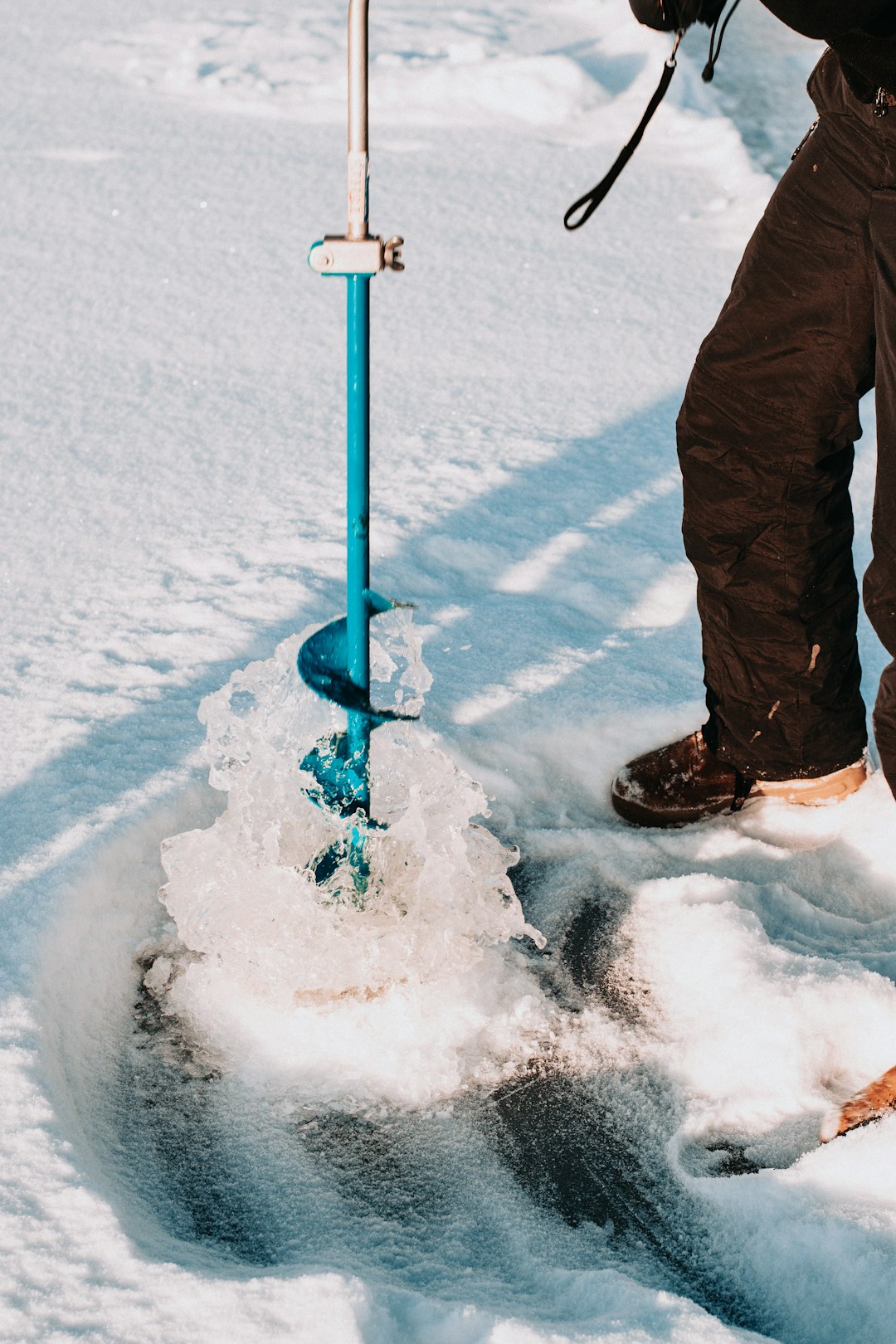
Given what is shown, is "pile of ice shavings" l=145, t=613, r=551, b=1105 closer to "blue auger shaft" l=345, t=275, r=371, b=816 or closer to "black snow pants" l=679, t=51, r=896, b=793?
"blue auger shaft" l=345, t=275, r=371, b=816

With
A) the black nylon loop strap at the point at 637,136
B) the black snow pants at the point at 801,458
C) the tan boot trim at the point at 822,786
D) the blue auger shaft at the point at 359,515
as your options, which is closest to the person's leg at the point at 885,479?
the black snow pants at the point at 801,458

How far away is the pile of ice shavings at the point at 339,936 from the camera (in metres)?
1.50

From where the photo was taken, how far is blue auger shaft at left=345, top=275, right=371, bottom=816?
1362 millimetres

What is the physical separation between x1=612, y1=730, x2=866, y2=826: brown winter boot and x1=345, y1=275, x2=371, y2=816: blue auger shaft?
0.50m

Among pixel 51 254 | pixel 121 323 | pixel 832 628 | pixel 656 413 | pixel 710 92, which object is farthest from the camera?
pixel 710 92

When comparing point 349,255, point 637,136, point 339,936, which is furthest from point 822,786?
point 349,255

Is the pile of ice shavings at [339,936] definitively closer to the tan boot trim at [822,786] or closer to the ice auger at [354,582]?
the ice auger at [354,582]

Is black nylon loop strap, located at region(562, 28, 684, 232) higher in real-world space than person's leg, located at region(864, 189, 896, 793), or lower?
higher

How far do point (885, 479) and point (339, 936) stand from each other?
792 mm

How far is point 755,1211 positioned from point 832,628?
83cm

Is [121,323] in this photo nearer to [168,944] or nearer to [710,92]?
[168,944]

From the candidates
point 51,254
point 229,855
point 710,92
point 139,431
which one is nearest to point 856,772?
point 229,855

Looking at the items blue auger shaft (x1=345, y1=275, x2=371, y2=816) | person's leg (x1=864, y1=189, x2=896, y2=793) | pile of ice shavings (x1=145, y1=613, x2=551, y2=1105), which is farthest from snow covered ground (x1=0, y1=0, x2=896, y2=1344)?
person's leg (x1=864, y1=189, x2=896, y2=793)

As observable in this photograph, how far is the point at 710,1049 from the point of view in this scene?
1.50 meters
